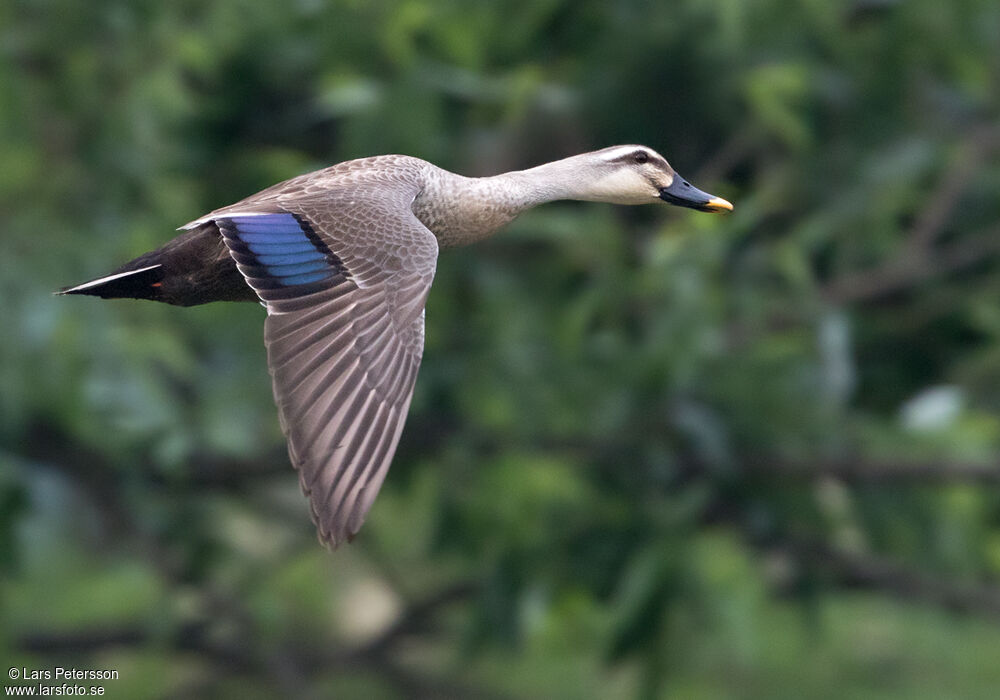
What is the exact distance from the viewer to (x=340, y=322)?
443 cm

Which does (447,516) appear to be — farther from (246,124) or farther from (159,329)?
(246,124)

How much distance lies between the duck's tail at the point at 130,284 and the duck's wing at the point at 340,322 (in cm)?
28

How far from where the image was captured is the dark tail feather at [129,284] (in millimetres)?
4910

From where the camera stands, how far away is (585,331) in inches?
372

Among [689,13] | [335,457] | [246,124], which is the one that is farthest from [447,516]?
[335,457]

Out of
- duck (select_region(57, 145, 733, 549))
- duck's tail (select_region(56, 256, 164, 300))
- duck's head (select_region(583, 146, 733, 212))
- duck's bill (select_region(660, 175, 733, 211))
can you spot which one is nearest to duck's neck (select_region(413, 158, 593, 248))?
duck (select_region(57, 145, 733, 549))

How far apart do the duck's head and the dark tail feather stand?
5.24ft

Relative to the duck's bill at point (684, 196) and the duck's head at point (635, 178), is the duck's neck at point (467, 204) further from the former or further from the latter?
the duck's bill at point (684, 196)

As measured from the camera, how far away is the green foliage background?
915cm

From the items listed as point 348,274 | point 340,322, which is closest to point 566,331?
point 348,274

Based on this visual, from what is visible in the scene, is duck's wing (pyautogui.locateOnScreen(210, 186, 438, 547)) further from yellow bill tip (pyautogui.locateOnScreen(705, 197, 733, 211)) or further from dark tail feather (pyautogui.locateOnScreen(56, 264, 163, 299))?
yellow bill tip (pyautogui.locateOnScreen(705, 197, 733, 211))

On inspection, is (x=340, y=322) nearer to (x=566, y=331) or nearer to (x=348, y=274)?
(x=348, y=274)

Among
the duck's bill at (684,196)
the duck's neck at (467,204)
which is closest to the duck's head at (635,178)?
the duck's bill at (684,196)

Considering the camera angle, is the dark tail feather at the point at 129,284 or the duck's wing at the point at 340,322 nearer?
the duck's wing at the point at 340,322
